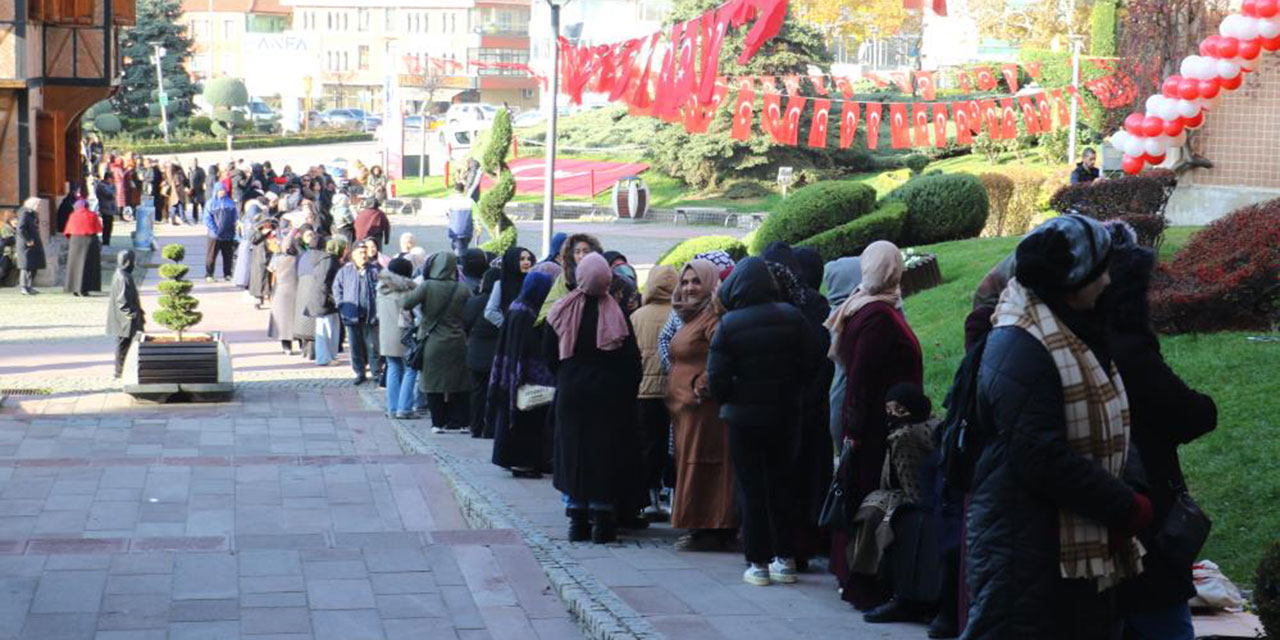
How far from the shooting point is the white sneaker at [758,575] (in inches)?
329

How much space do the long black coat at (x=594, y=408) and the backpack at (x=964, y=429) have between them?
4.16 metres

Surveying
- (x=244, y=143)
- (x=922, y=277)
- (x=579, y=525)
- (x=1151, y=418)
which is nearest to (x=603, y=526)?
(x=579, y=525)

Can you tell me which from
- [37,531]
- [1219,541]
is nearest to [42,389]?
[37,531]

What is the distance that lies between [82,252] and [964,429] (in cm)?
2375

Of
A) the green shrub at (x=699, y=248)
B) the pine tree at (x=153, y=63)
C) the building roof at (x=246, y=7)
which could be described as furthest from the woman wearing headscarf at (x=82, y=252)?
the building roof at (x=246, y=7)

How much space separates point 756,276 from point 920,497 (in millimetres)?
1404

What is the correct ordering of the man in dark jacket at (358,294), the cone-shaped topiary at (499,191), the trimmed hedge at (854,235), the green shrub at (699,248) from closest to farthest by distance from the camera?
the man in dark jacket at (358,294) → the green shrub at (699,248) → the trimmed hedge at (854,235) → the cone-shaped topiary at (499,191)

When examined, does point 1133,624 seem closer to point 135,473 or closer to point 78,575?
point 78,575

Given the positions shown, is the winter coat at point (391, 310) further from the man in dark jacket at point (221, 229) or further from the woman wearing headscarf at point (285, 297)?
the man in dark jacket at point (221, 229)

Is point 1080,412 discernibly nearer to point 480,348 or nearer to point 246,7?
point 480,348

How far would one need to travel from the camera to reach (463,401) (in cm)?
1450

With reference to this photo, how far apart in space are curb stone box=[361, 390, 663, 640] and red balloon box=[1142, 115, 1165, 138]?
29.9 feet

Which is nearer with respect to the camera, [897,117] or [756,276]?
[756,276]

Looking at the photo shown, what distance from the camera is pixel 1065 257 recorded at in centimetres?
475
